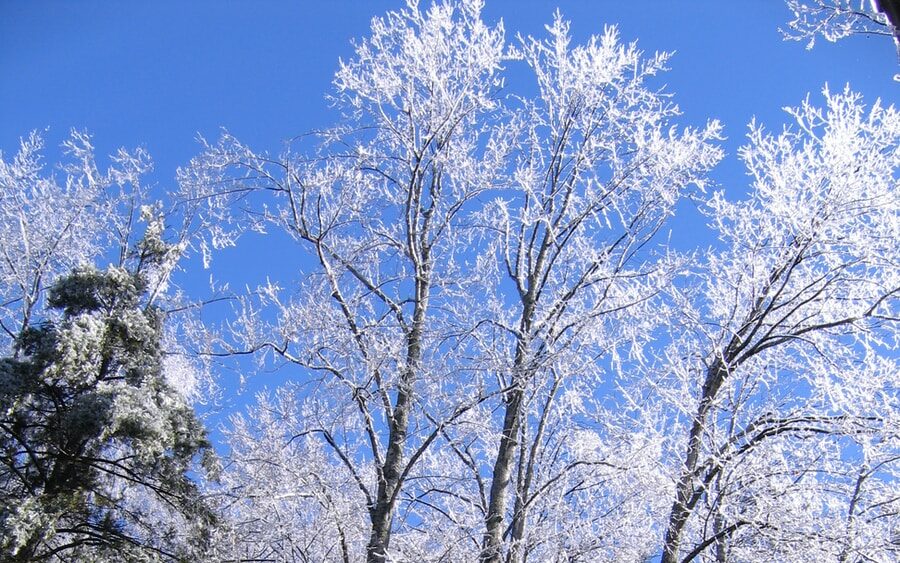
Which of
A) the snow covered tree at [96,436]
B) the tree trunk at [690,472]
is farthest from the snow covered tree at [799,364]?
the snow covered tree at [96,436]

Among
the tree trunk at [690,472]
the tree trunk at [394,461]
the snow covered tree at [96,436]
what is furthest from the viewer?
the snow covered tree at [96,436]

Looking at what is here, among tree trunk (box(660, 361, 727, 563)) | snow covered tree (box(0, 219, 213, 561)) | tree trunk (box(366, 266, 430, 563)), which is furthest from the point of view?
snow covered tree (box(0, 219, 213, 561))

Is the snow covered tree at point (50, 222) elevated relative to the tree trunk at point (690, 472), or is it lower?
elevated

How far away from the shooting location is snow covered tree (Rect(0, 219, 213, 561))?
938 centimetres

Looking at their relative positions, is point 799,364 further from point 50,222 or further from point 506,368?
point 50,222

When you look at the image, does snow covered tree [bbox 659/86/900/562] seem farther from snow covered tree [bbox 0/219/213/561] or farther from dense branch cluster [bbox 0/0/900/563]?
snow covered tree [bbox 0/219/213/561]

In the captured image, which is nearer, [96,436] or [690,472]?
[690,472]

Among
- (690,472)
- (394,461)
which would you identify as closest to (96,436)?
(394,461)

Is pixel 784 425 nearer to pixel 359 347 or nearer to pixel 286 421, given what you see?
pixel 359 347

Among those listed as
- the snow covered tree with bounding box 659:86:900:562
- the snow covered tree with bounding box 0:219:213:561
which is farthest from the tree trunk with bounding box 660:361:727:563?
the snow covered tree with bounding box 0:219:213:561

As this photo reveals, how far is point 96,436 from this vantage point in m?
9.52

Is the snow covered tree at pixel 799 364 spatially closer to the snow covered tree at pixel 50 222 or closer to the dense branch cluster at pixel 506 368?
the dense branch cluster at pixel 506 368

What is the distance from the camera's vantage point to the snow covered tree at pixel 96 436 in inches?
369

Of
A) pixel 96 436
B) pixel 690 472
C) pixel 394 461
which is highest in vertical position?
pixel 96 436
